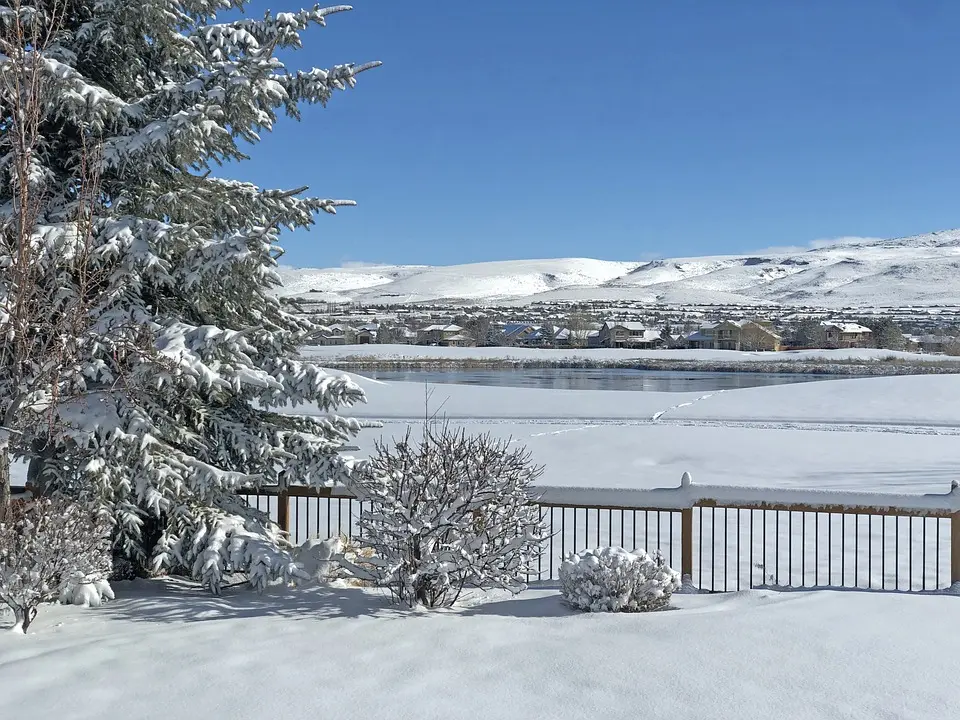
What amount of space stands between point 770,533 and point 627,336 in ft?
372

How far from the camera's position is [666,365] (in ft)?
237

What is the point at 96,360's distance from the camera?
22.6ft

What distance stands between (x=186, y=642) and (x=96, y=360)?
2.67 meters

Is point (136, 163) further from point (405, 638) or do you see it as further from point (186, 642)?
point (405, 638)

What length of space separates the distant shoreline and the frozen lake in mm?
2028

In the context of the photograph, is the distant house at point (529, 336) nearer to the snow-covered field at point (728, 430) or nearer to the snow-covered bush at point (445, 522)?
the snow-covered field at point (728, 430)

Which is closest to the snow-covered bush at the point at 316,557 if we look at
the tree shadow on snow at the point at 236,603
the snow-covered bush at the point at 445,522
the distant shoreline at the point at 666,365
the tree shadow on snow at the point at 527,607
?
the tree shadow on snow at the point at 236,603

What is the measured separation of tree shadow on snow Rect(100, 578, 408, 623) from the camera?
6.38 m

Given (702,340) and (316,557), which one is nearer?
(316,557)

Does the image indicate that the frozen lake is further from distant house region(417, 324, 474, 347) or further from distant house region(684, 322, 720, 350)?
distant house region(684, 322, 720, 350)

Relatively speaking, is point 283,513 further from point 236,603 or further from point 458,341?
point 458,341

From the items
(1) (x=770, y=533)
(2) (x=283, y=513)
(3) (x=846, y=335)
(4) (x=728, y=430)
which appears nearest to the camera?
(2) (x=283, y=513)

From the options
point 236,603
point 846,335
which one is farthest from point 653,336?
point 236,603

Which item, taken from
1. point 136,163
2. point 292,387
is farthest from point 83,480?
point 136,163
